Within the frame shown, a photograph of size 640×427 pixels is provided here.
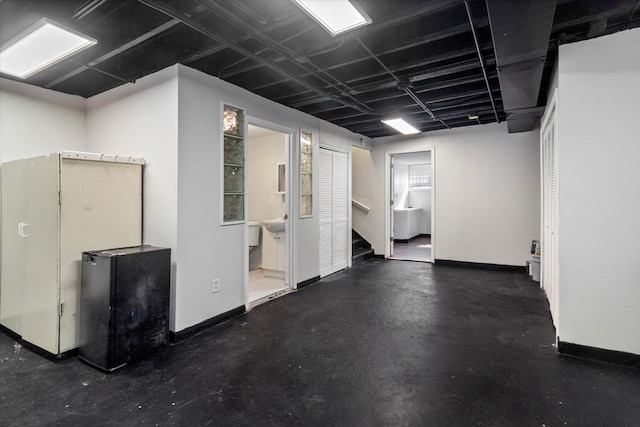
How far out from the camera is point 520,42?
218 centimetres

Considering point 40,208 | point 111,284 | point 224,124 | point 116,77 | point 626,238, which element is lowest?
point 111,284

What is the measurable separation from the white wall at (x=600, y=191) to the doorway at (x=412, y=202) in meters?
5.36

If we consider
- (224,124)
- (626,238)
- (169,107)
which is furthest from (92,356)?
(626,238)

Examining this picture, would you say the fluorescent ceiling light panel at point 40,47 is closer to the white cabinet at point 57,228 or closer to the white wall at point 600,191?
the white cabinet at point 57,228

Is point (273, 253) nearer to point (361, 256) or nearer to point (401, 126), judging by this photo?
point (361, 256)

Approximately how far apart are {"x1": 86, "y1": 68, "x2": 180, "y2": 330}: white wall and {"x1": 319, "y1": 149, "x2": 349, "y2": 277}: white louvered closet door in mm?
2542

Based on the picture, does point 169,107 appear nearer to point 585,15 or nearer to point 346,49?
point 346,49

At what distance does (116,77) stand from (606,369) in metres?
4.93

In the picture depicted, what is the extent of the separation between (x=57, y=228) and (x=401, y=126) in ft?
15.7

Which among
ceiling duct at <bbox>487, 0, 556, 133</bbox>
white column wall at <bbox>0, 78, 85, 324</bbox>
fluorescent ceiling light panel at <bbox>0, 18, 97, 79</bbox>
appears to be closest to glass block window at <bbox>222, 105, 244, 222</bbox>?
fluorescent ceiling light panel at <bbox>0, 18, 97, 79</bbox>

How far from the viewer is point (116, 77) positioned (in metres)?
3.10

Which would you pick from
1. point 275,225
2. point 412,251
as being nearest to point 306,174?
point 275,225

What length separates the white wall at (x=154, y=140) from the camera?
2859 mm

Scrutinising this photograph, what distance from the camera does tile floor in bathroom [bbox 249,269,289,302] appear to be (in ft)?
13.4
